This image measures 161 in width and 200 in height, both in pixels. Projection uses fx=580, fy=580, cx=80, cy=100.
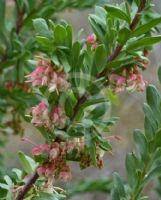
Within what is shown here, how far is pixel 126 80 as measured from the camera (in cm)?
80

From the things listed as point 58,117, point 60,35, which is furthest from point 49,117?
point 60,35

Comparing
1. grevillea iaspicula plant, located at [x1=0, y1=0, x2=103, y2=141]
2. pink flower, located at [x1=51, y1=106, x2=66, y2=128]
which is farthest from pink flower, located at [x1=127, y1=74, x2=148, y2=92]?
grevillea iaspicula plant, located at [x1=0, y1=0, x2=103, y2=141]

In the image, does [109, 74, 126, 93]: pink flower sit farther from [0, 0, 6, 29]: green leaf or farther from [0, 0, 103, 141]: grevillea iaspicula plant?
[0, 0, 6, 29]: green leaf

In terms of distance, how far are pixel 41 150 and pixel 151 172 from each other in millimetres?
176

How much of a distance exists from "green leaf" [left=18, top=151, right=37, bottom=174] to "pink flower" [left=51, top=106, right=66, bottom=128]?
12 centimetres

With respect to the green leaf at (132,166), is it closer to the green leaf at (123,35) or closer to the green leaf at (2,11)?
the green leaf at (123,35)

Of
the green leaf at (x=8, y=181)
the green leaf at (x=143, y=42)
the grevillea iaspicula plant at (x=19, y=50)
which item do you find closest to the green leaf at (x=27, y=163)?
Result: the green leaf at (x=8, y=181)

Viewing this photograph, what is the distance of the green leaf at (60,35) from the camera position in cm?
79

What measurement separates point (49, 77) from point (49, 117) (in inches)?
2.2

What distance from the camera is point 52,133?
83 centimetres

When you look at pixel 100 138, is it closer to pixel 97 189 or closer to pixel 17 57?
pixel 17 57

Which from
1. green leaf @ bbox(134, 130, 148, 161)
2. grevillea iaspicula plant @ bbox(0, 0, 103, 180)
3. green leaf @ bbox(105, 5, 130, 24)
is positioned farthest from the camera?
grevillea iaspicula plant @ bbox(0, 0, 103, 180)

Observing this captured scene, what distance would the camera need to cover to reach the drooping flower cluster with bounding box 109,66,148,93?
2.62ft

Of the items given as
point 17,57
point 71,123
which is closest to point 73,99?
point 71,123
